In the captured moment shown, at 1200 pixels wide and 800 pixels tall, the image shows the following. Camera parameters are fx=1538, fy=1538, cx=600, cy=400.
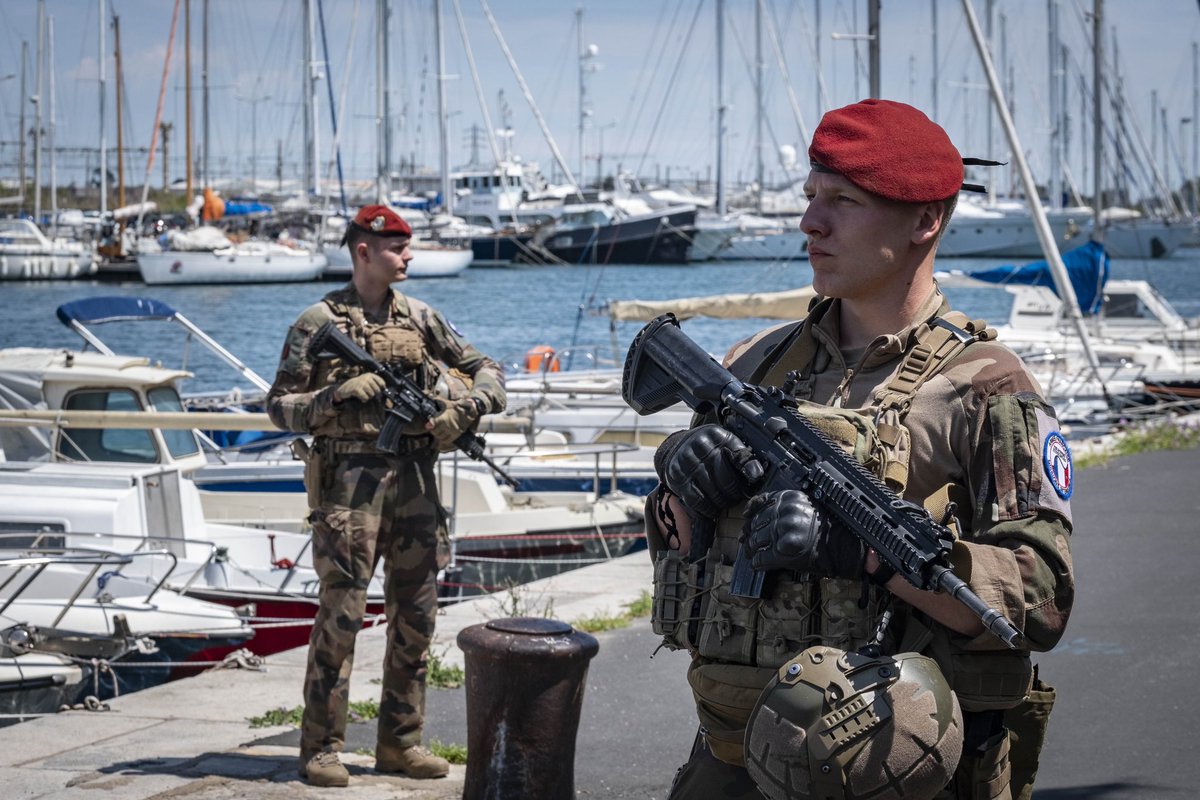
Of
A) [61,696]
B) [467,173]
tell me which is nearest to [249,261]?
[467,173]

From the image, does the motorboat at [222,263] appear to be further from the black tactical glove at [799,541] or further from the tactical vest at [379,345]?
the black tactical glove at [799,541]

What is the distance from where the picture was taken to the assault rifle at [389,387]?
5.77 m

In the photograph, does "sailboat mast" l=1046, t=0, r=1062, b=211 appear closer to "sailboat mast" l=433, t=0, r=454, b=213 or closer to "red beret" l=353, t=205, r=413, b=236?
"sailboat mast" l=433, t=0, r=454, b=213

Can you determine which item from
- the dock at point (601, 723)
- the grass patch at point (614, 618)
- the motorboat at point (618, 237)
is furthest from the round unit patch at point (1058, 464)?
the motorboat at point (618, 237)

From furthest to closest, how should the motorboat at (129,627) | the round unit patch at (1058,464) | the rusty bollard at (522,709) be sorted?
the motorboat at (129,627)
the rusty bollard at (522,709)
the round unit patch at (1058,464)

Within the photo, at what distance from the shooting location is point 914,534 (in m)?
2.37

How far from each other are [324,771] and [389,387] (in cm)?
142

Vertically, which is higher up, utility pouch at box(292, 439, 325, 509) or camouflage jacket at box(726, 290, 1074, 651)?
camouflage jacket at box(726, 290, 1074, 651)

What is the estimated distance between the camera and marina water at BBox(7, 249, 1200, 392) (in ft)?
130

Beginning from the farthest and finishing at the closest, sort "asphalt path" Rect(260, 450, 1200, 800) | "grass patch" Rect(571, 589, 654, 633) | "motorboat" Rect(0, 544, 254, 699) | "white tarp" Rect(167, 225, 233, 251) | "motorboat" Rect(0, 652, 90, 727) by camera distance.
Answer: "white tarp" Rect(167, 225, 233, 251) < "motorboat" Rect(0, 544, 254, 699) < "grass patch" Rect(571, 589, 654, 633) < "motorboat" Rect(0, 652, 90, 727) < "asphalt path" Rect(260, 450, 1200, 800)

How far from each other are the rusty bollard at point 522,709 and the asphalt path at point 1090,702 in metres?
0.53

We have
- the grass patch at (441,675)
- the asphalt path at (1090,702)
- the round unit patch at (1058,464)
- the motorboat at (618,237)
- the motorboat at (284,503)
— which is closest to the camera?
the round unit patch at (1058,464)

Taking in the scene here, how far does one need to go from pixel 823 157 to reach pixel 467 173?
311ft

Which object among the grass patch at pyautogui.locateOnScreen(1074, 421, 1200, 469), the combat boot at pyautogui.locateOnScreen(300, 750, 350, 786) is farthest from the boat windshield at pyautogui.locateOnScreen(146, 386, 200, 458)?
the grass patch at pyautogui.locateOnScreen(1074, 421, 1200, 469)
